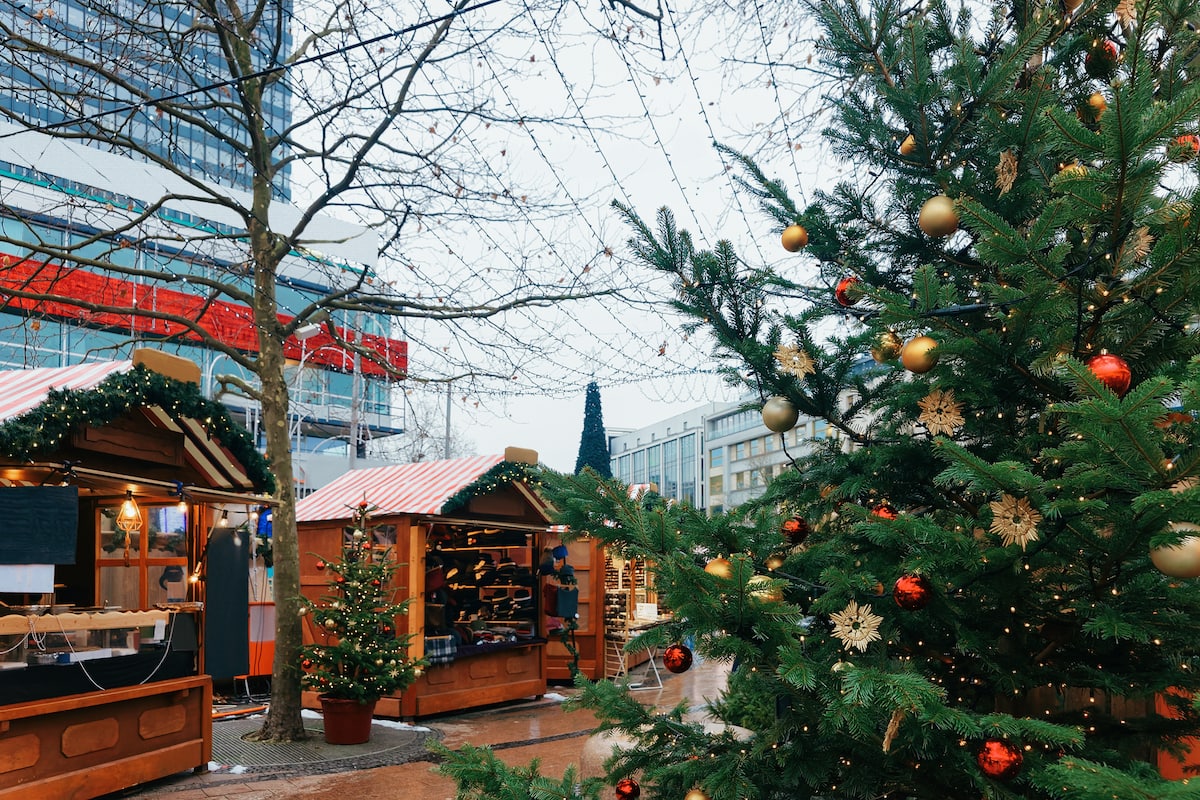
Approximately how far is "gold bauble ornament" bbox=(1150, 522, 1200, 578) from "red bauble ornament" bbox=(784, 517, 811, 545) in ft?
3.99

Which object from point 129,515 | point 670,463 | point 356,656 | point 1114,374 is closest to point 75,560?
point 129,515

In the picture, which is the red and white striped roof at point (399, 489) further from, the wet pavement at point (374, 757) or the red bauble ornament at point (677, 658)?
the red bauble ornament at point (677, 658)

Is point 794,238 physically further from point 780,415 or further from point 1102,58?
point 1102,58

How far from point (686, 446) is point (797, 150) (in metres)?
76.0

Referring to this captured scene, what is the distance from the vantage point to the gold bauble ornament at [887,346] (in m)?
2.65

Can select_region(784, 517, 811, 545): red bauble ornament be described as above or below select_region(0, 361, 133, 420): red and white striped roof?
below

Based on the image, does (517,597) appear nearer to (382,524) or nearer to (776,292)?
(382,524)

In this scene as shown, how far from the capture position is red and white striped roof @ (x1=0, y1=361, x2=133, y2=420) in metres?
6.21

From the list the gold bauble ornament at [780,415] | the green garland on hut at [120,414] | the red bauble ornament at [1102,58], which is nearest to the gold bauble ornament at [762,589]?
the gold bauble ornament at [780,415]

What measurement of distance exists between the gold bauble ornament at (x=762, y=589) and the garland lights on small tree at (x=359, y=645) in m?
7.30

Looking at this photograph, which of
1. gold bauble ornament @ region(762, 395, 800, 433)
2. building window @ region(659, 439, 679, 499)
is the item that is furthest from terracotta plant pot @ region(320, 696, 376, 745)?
building window @ region(659, 439, 679, 499)

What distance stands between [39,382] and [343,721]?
13.7 feet

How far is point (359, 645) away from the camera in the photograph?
8883 millimetres

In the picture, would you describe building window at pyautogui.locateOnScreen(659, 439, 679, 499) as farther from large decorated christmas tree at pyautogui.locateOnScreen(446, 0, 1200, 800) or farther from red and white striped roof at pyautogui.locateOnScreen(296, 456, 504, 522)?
large decorated christmas tree at pyautogui.locateOnScreen(446, 0, 1200, 800)
